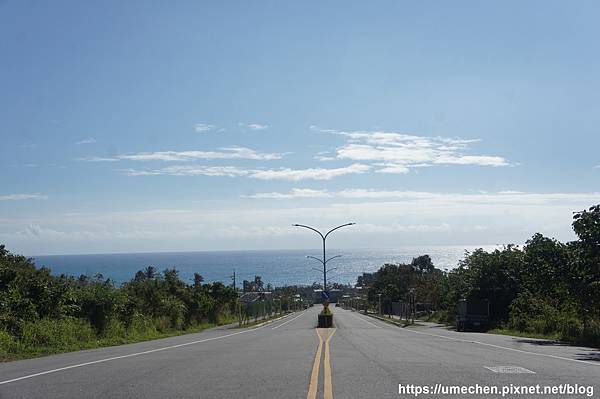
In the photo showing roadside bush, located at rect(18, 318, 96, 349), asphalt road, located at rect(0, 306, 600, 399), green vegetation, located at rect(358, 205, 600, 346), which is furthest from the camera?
green vegetation, located at rect(358, 205, 600, 346)

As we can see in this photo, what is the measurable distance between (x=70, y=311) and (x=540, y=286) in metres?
24.0

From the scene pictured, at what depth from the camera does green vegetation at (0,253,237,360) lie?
76.1 feet

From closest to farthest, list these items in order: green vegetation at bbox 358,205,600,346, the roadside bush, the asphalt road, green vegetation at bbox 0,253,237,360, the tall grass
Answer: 1. the asphalt road
2. the tall grass
3. the roadside bush
4. green vegetation at bbox 0,253,237,360
5. green vegetation at bbox 358,205,600,346

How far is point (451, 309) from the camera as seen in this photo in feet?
190

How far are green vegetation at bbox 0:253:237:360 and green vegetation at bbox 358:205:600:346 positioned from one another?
2000cm

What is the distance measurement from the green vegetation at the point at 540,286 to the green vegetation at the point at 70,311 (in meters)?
20.0

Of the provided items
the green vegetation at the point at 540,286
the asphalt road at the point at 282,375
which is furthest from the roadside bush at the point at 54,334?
the green vegetation at the point at 540,286

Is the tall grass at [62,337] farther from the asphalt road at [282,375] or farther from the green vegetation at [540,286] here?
the green vegetation at [540,286]

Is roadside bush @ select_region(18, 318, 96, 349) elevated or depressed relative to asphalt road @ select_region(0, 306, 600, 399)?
depressed

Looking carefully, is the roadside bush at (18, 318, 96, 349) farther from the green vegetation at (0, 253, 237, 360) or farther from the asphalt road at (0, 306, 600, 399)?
the asphalt road at (0, 306, 600, 399)

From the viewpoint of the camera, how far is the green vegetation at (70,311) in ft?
76.1

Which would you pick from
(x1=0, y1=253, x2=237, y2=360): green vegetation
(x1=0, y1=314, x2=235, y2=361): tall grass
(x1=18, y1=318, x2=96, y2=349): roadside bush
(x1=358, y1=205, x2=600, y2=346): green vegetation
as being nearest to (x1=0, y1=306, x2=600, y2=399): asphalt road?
(x1=0, y1=314, x2=235, y2=361): tall grass

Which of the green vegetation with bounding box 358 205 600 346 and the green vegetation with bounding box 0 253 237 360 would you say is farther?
the green vegetation with bounding box 358 205 600 346

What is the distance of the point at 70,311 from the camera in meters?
28.4
